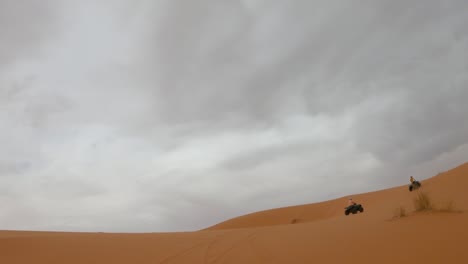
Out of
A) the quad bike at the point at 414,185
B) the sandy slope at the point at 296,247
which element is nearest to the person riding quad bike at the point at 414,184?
the quad bike at the point at 414,185

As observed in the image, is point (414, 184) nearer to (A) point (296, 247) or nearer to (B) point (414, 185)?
(B) point (414, 185)

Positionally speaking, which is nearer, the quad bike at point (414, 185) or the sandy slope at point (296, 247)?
the sandy slope at point (296, 247)

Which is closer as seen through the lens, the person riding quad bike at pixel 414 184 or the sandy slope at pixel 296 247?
the sandy slope at pixel 296 247

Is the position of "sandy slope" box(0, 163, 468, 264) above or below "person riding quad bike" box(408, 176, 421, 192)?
below

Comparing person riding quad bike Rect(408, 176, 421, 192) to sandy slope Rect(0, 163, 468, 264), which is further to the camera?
person riding quad bike Rect(408, 176, 421, 192)

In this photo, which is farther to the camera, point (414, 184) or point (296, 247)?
point (414, 184)

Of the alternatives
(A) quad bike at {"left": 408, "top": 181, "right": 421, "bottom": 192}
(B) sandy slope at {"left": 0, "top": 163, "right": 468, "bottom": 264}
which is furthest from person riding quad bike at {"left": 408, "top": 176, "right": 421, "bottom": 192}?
(B) sandy slope at {"left": 0, "top": 163, "right": 468, "bottom": 264}

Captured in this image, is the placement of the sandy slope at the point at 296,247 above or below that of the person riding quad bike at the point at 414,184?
below

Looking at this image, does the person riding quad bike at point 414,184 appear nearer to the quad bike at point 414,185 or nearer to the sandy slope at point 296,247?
the quad bike at point 414,185

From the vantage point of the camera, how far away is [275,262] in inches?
220

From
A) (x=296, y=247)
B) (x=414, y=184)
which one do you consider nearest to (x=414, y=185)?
(x=414, y=184)

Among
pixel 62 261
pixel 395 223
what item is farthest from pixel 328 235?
pixel 62 261

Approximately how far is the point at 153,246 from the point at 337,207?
23092mm

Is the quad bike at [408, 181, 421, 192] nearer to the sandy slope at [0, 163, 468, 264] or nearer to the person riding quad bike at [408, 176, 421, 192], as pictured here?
the person riding quad bike at [408, 176, 421, 192]
